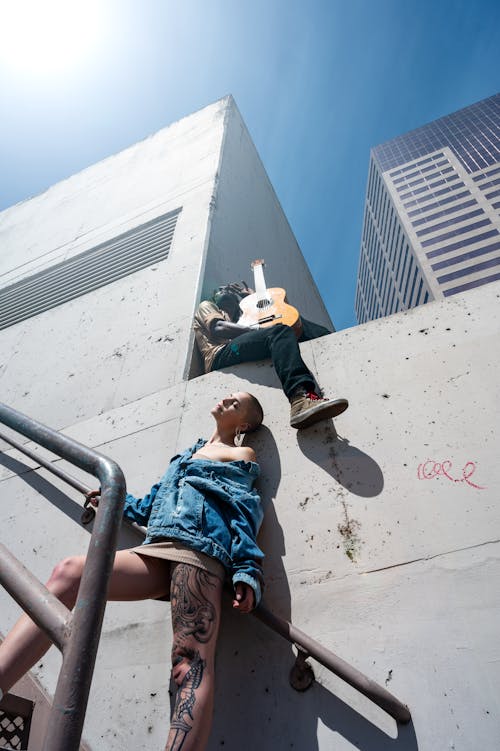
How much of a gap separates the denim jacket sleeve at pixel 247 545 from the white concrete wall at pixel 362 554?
24 centimetres

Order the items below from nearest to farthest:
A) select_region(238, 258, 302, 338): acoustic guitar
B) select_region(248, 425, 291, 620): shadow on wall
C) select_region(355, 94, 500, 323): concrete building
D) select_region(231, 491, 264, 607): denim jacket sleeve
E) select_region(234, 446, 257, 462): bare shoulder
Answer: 1. select_region(231, 491, 264, 607): denim jacket sleeve
2. select_region(248, 425, 291, 620): shadow on wall
3. select_region(234, 446, 257, 462): bare shoulder
4. select_region(238, 258, 302, 338): acoustic guitar
5. select_region(355, 94, 500, 323): concrete building

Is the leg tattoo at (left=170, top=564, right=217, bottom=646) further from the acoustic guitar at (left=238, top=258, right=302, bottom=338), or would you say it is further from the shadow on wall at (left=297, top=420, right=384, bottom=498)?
the acoustic guitar at (left=238, top=258, right=302, bottom=338)

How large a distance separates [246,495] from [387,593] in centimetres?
74

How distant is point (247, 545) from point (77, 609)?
3.47ft

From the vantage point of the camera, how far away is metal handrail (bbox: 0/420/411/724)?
56.2 inches

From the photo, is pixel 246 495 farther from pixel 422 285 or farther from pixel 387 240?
pixel 387 240

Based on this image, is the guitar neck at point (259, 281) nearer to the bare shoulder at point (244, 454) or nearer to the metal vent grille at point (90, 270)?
the metal vent grille at point (90, 270)

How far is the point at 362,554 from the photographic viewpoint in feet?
6.26

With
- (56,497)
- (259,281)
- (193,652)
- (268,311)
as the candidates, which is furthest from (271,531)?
(259,281)

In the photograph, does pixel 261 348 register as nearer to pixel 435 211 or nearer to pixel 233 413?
pixel 233 413

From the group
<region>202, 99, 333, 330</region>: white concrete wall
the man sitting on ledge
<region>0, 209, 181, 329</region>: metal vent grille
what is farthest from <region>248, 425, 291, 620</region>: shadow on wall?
<region>0, 209, 181, 329</region>: metal vent grille

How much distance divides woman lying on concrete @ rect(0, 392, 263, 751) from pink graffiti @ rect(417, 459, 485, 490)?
2.74 feet

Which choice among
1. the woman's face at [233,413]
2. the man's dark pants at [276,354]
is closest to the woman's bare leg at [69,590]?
the woman's face at [233,413]

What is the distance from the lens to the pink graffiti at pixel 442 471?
1.98 metres
